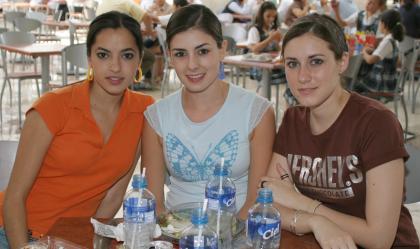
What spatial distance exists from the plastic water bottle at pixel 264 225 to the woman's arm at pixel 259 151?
1.52 ft

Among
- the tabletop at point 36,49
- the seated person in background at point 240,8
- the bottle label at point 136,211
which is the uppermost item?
the seated person in background at point 240,8

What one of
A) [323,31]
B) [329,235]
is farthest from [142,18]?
[329,235]

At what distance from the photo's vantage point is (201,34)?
1.93 m

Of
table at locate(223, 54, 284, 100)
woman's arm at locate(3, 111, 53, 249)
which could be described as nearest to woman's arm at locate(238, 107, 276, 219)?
woman's arm at locate(3, 111, 53, 249)

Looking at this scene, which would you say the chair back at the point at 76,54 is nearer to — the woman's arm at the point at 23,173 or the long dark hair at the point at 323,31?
the woman's arm at the point at 23,173

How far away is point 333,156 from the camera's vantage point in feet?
5.61

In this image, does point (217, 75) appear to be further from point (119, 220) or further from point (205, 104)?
point (119, 220)

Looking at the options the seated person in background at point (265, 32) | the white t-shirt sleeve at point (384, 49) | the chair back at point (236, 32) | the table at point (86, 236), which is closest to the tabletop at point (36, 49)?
the seated person in background at point (265, 32)

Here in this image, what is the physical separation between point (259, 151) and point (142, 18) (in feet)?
19.2

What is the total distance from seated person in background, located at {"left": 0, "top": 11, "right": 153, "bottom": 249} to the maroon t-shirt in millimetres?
625

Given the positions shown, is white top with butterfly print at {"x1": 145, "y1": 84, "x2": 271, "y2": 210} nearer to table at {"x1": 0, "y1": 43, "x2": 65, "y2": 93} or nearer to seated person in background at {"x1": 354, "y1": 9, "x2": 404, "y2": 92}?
seated person in background at {"x1": 354, "y1": 9, "x2": 404, "y2": 92}

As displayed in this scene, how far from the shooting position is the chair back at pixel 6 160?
232 cm

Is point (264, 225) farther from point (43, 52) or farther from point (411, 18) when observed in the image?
point (411, 18)

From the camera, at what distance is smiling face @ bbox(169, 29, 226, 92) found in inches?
75.7
